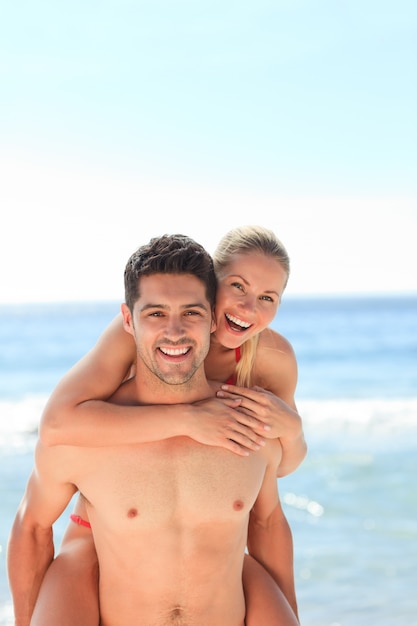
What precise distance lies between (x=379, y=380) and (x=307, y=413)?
21.0ft

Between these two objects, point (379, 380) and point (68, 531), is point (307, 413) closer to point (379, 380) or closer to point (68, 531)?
point (379, 380)

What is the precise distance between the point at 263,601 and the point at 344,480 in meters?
8.14

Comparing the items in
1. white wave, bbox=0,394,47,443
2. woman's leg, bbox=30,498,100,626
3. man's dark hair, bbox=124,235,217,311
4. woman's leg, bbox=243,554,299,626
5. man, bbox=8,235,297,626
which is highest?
man's dark hair, bbox=124,235,217,311

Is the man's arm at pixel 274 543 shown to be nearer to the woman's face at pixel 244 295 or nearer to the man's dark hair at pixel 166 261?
the woman's face at pixel 244 295

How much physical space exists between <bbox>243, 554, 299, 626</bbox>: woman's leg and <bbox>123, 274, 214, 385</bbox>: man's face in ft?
3.00

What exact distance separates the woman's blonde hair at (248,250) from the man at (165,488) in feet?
1.41

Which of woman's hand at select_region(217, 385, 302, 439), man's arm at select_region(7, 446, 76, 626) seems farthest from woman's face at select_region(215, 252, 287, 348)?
man's arm at select_region(7, 446, 76, 626)

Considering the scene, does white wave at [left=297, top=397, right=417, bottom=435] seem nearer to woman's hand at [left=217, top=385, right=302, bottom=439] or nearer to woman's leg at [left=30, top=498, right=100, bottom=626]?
woman's hand at [left=217, top=385, right=302, bottom=439]

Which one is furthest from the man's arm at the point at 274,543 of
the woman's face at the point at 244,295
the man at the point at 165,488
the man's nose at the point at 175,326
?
the man's nose at the point at 175,326

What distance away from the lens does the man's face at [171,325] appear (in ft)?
9.46

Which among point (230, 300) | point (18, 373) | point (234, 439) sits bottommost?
point (18, 373)

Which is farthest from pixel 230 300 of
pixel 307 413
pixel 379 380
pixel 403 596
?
pixel 379 380

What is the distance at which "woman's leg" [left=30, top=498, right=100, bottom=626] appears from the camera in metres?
2.92

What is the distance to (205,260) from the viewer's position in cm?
302
